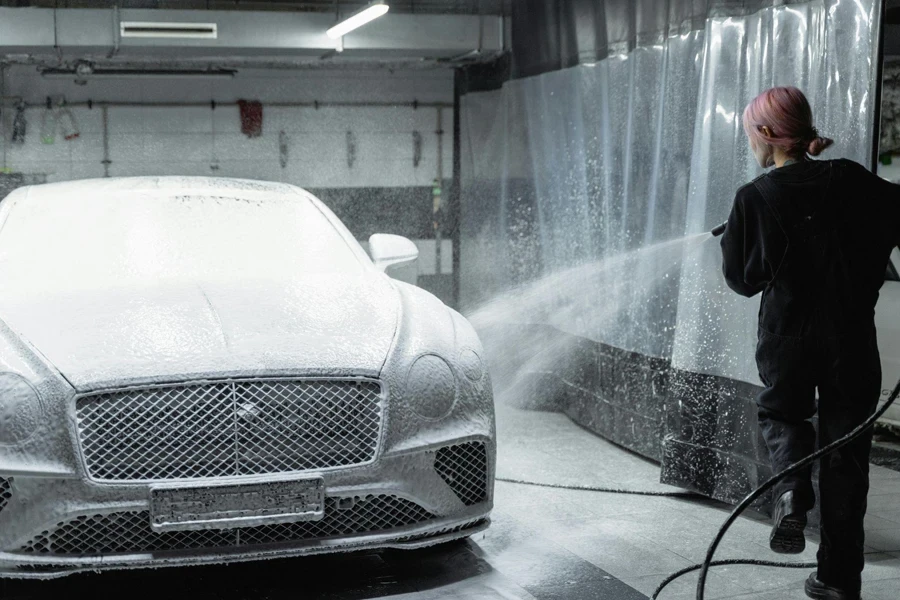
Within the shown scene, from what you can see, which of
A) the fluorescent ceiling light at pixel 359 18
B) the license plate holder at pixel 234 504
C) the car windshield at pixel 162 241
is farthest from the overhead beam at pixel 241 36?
the license plate holder at pixel 234 504

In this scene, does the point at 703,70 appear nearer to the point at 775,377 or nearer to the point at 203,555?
the point at 775,377

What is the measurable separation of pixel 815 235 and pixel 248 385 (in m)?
1.97

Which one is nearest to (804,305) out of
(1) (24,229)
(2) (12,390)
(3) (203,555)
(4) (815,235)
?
(4) (815,235)

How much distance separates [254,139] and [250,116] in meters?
0.28

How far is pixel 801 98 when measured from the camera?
3.70 metres

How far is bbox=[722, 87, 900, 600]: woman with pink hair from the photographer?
3.62m

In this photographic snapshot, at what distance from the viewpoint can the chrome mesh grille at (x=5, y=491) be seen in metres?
3.70

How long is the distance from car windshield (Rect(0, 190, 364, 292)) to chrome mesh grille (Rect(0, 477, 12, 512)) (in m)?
0.99

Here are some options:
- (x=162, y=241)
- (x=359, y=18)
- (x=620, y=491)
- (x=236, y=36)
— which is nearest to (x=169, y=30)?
(x=236, y=36)

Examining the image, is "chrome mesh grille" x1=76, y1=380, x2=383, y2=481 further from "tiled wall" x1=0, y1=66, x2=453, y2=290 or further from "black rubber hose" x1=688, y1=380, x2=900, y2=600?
"tiled wall" x1=0, y1=66, x2=453, y2=290

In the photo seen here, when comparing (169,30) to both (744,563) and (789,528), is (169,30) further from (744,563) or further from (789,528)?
(789,528)

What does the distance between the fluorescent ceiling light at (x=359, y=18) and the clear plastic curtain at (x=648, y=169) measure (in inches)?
49.8

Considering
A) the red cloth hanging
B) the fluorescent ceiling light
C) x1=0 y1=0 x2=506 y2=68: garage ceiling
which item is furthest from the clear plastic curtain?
the red cloth hanging

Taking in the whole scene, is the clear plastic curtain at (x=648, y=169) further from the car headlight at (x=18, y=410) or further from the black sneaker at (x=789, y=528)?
the car headlight at (x=18, y=410)
